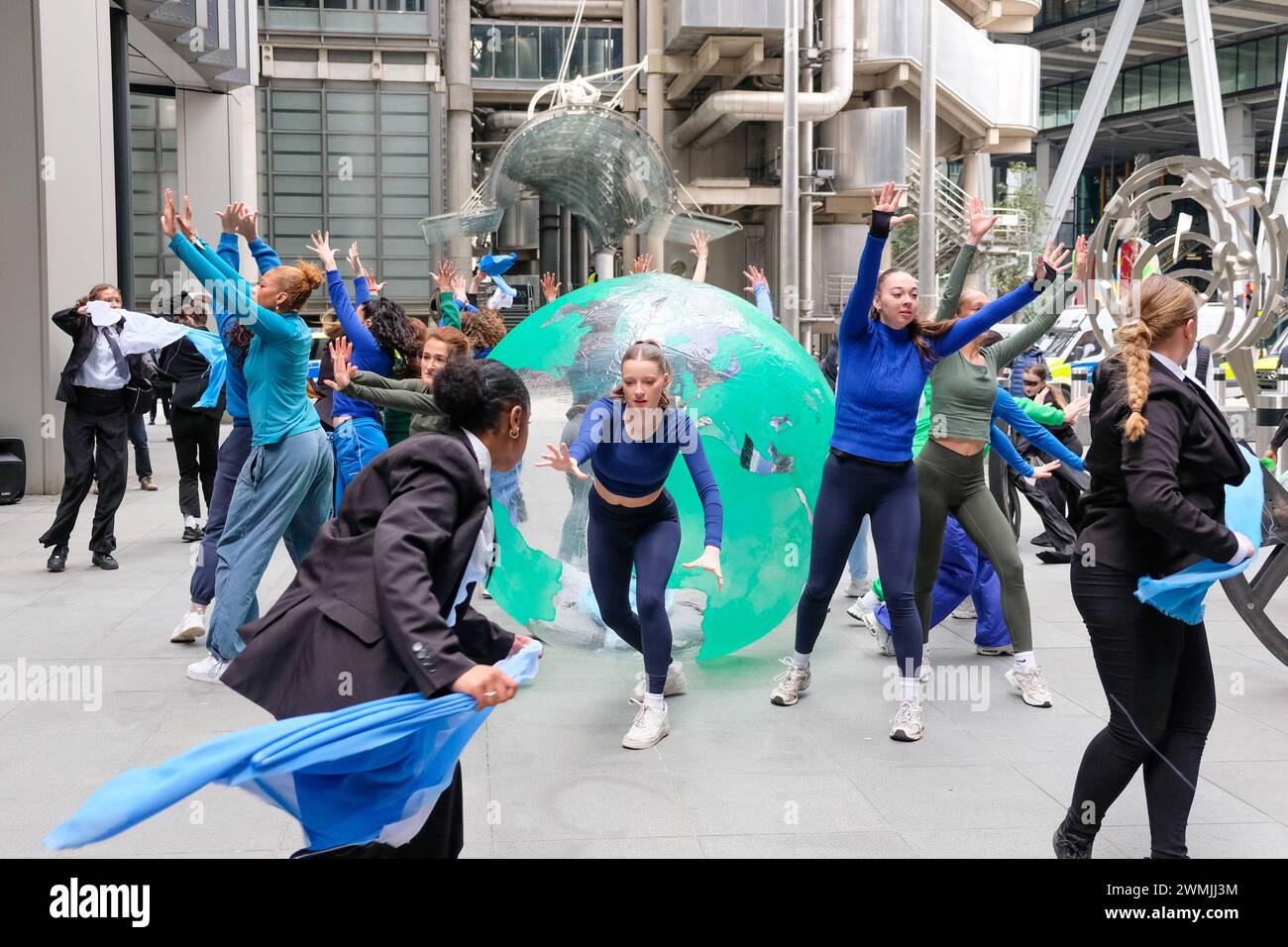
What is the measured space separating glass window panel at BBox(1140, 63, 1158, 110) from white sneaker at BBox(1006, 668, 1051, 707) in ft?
214

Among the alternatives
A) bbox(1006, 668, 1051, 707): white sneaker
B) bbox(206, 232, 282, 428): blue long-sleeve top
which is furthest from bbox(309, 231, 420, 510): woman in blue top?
bbox(1006, 668, 1051, 707): white sneaker

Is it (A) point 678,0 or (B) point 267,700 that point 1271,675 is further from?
(A) point 678,0

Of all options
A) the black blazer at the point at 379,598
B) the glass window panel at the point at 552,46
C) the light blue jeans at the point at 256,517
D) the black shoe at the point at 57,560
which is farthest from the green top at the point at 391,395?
the glass window panel at the point at 552,46

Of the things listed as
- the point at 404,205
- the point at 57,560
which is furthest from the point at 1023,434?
the point at 404,205

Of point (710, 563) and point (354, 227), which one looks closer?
point (710, 563)

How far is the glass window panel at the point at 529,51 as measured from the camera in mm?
43156

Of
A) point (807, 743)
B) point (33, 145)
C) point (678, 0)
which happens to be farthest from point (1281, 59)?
point (807, 743)

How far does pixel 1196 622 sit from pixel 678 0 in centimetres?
3098

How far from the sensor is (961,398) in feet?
21.7

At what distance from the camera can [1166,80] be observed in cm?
6462

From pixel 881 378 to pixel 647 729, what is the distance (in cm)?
186

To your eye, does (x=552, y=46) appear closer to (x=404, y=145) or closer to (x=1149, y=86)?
(x=404, y=145)

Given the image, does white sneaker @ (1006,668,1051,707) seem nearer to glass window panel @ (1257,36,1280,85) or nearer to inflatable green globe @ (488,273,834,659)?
inflatable green globe @ (488,273,834,659)

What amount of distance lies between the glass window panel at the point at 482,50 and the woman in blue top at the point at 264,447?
3811 centimetres
